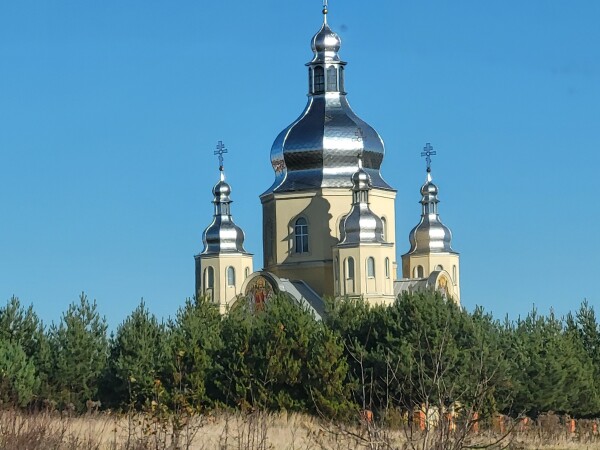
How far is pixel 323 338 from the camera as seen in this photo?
36.0 metres

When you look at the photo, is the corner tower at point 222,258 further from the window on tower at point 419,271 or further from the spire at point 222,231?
the window on tower at point 419,271

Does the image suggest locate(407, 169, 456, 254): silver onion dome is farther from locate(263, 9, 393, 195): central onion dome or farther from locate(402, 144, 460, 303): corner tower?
locate(263, 9, 393, 195): central onion dome

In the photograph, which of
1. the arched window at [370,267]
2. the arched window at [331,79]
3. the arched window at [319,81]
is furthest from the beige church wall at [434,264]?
the arched window at [319,81]

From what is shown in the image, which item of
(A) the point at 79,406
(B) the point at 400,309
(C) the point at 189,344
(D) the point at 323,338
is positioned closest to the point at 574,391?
(B) the point at 400,309

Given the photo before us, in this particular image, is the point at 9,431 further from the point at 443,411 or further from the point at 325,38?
the point at 325,38

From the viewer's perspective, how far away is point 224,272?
57500mm

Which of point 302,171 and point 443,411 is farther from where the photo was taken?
point 302,171

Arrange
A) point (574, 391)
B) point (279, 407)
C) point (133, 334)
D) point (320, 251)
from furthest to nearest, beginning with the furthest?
point (320, 251) < point (574, 391) < point (133, 334) < point (279, 407)

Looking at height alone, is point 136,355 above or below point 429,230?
below

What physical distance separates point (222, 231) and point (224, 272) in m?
1.72

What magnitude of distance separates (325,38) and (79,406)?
27.8 m

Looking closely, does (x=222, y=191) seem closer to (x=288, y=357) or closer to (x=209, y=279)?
(x=209, y=279)

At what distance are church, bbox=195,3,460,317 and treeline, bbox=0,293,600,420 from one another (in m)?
11.9

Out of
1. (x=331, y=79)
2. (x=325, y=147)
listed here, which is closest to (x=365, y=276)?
(x=325, y=147)
